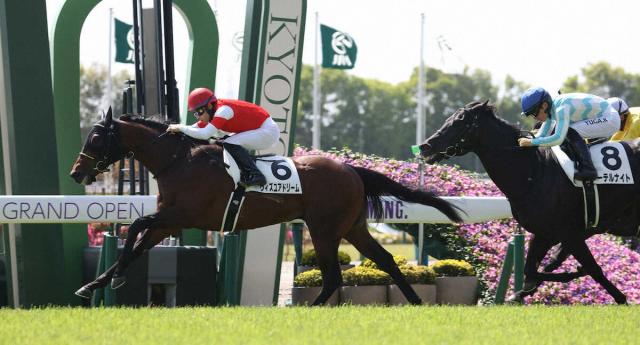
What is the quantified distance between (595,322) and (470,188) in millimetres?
5809

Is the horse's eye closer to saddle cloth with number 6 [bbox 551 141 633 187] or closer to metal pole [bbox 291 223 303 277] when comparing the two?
metal pole [bbox 291 223 303 277]

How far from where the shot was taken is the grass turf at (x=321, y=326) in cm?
596

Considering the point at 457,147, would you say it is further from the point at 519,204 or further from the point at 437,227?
the point at 437,227

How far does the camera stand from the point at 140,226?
8.24 m

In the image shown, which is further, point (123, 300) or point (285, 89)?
point (285, 89)

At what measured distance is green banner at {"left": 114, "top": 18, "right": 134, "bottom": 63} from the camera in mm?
21984

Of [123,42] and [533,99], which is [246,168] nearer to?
[533,99]

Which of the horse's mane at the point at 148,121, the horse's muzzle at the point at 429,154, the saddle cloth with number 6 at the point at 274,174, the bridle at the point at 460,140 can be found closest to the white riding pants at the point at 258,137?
the saddle cloth with number 6 at the point at 274,174

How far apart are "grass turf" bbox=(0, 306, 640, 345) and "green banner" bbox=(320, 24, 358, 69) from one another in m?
20.4

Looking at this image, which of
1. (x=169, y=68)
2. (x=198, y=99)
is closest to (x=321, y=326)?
(x=198, y=99)

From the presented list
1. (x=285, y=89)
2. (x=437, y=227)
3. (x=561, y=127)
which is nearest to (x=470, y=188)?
(x=437, y=227)

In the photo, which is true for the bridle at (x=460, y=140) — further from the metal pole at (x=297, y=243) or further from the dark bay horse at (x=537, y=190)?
the metal pole at (x=297, y=243)

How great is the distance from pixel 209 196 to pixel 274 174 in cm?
56

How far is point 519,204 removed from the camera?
28.8ft
